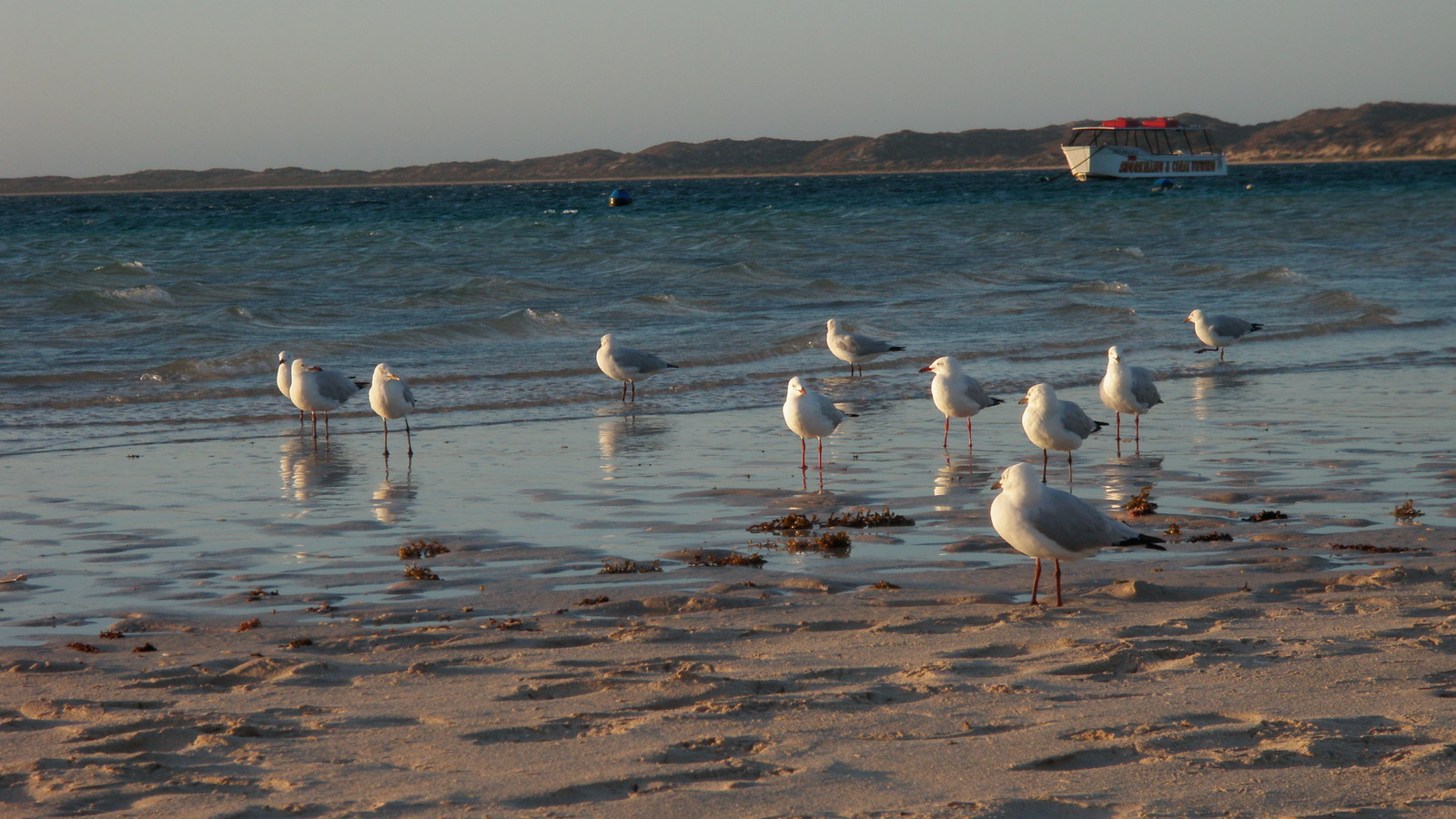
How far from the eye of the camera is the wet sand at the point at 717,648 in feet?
14.2

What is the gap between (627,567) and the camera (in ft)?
24.2

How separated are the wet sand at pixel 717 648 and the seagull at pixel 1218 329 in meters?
7.11

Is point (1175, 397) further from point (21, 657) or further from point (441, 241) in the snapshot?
point (441, 241)

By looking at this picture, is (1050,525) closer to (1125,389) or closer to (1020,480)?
(1020,480)

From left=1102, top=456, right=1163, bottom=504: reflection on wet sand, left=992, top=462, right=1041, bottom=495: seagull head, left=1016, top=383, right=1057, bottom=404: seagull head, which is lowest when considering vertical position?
left=1102, top=456, right=1163, bottom=504: reflection on wet sand

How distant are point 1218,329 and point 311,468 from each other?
11572 millimetres

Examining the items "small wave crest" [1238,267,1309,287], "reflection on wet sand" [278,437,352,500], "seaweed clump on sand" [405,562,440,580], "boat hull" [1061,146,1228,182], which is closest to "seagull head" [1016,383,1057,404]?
"seaweed clump on sand" [405,562,440,580]

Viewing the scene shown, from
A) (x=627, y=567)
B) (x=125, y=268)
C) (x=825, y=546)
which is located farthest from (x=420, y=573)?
(x=125, y=268)

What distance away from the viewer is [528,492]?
9844mm

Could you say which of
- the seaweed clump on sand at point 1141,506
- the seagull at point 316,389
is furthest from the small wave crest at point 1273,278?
the seaweed clump on sand at point 1141,506

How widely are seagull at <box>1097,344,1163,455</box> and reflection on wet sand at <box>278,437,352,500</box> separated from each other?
609 cm

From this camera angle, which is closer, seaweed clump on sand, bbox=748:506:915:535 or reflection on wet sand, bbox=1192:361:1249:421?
seaweed clump on sand, bbox=748:506:915:535

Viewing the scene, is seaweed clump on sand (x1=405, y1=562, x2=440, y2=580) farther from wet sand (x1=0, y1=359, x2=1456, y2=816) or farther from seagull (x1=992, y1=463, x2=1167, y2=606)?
seagull (x1=992, y1=463, x2=1167, y2=606)

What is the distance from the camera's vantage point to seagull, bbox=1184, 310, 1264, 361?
17734 mm
